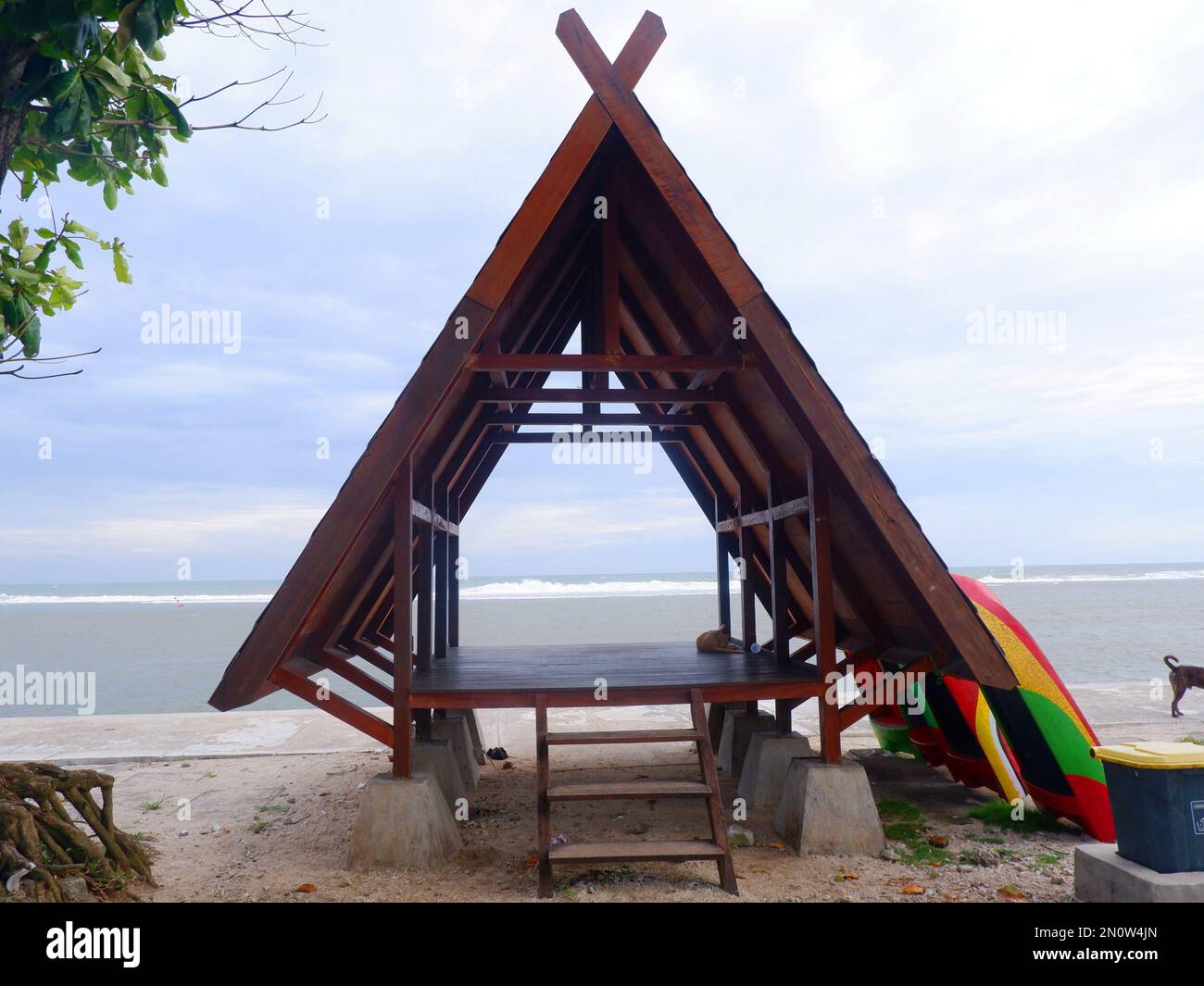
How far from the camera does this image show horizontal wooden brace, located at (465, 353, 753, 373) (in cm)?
545

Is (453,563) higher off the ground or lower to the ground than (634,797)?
higher

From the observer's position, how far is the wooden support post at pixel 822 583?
577cm

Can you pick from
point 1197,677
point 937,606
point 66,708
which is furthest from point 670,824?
point 66,708

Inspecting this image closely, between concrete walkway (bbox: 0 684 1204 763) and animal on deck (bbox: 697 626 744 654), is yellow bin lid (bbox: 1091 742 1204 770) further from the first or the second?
concrete walkway (bbox: 0 684 1204 763)

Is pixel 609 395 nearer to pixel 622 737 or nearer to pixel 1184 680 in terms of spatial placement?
pixel 622 737

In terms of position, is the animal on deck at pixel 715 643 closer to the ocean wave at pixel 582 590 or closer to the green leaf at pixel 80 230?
the green leaf at pixel 80 230

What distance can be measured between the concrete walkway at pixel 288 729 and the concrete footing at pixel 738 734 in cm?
183

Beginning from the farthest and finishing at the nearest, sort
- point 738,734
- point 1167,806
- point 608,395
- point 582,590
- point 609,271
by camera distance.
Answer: point 582,590 → point 738,734 → point 608,395 → point 609,271 → point 1167,806

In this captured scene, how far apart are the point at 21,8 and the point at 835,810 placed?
5.95 m

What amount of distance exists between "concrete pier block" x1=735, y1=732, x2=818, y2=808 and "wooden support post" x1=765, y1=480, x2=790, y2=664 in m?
0.68

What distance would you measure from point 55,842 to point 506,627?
84.9ft

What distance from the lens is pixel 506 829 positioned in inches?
248

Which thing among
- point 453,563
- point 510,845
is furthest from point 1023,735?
point 453,563

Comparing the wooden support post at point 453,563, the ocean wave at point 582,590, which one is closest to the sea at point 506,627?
the ocean wave at point 582,590
